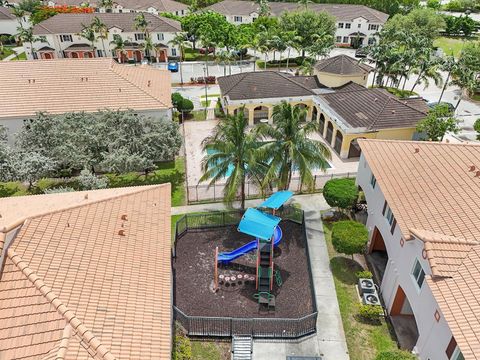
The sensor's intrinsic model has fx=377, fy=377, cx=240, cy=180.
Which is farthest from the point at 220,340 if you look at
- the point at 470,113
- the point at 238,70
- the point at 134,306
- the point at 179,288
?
the point at 238,70

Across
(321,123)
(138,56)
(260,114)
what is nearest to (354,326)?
(321,123)

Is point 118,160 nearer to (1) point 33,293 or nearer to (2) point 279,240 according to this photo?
(2) point 279,240

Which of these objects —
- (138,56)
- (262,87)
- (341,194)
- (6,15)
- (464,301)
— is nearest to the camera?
(464,301)

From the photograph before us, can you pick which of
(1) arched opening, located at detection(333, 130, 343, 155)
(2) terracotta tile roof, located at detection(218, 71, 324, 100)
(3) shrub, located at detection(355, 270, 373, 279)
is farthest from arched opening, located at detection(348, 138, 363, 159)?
(3) shrub, located at detection(355, 270, 373, 279)

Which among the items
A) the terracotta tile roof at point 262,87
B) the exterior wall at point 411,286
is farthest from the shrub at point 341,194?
the terracotta tile roof at point 262,87

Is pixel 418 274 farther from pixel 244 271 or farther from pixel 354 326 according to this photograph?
pixel 244 271

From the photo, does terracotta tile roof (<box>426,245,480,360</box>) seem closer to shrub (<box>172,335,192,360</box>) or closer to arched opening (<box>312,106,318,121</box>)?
shrub (<box>172,335,192,360</box>)
